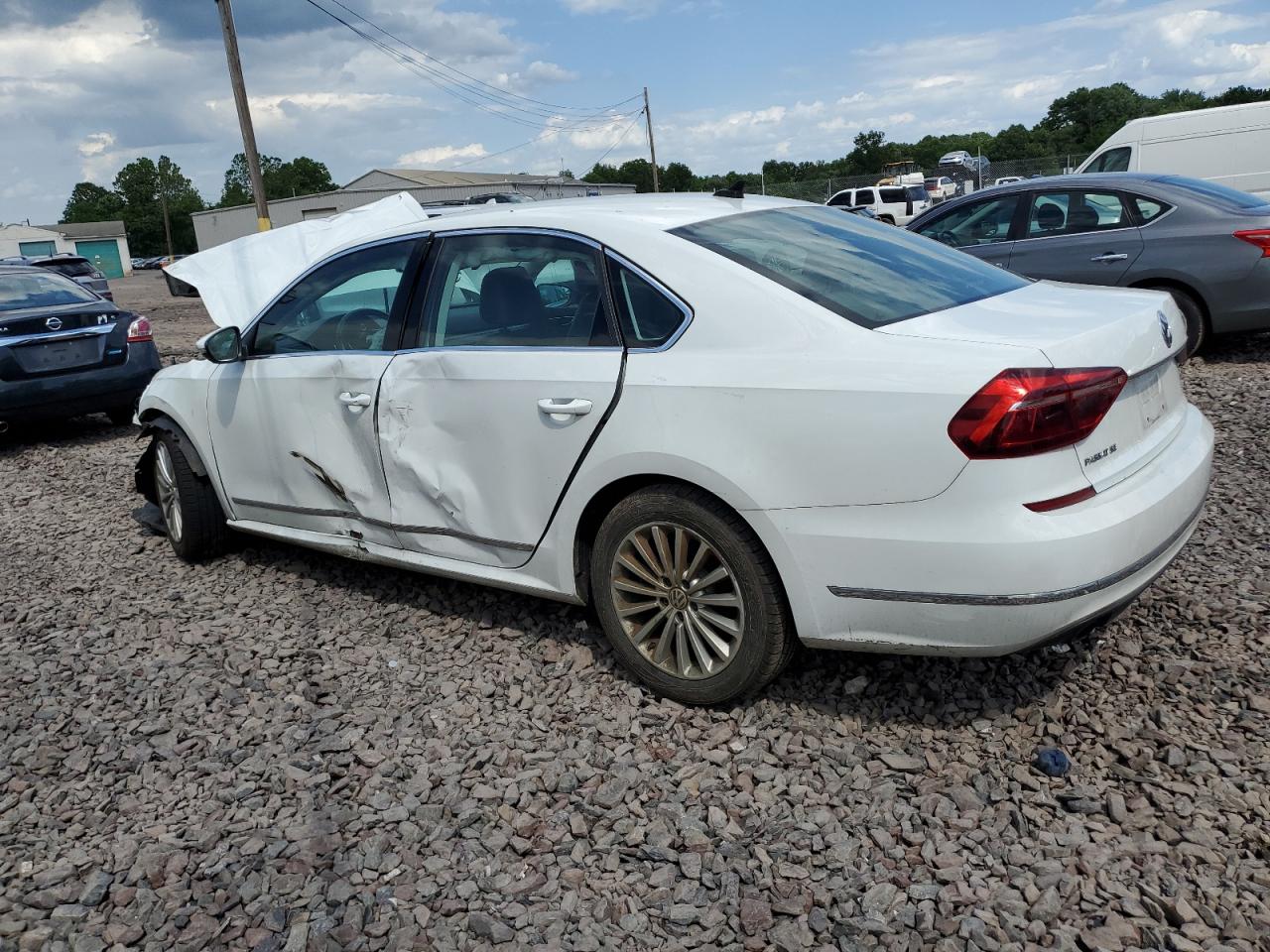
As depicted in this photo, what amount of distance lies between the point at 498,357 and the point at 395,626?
139cm

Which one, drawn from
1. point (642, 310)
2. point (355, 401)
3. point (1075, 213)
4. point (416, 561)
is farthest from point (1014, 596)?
point (1075, 213)

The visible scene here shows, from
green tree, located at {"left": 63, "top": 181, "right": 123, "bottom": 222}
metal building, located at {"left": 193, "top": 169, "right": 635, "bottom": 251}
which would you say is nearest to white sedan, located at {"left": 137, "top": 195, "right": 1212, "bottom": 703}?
metal building, located at {"left": 193, "top": 169, "right": 635, "bottom": 251}

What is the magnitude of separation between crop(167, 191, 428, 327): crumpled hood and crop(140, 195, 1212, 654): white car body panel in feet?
11.0

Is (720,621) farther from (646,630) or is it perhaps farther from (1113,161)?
(1113,161)

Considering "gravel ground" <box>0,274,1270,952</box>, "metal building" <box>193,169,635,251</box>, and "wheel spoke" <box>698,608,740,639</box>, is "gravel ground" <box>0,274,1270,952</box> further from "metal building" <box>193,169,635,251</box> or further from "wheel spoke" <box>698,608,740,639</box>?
"metal building" <box>193,169,635,251</box>

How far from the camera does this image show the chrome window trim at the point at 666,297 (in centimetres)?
329

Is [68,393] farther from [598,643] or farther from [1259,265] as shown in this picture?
[1259,265]

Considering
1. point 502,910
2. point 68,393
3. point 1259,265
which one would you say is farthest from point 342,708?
point 1259,265

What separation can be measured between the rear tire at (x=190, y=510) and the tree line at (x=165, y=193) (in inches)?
4737

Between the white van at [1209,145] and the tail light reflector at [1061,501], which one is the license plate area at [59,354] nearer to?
the tail light reflector at [1061,501]

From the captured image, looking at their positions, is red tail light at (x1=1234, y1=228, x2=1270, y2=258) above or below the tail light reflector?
above

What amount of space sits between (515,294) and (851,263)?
1.22m

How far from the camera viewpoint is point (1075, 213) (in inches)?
329

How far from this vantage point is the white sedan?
9.06 feet
